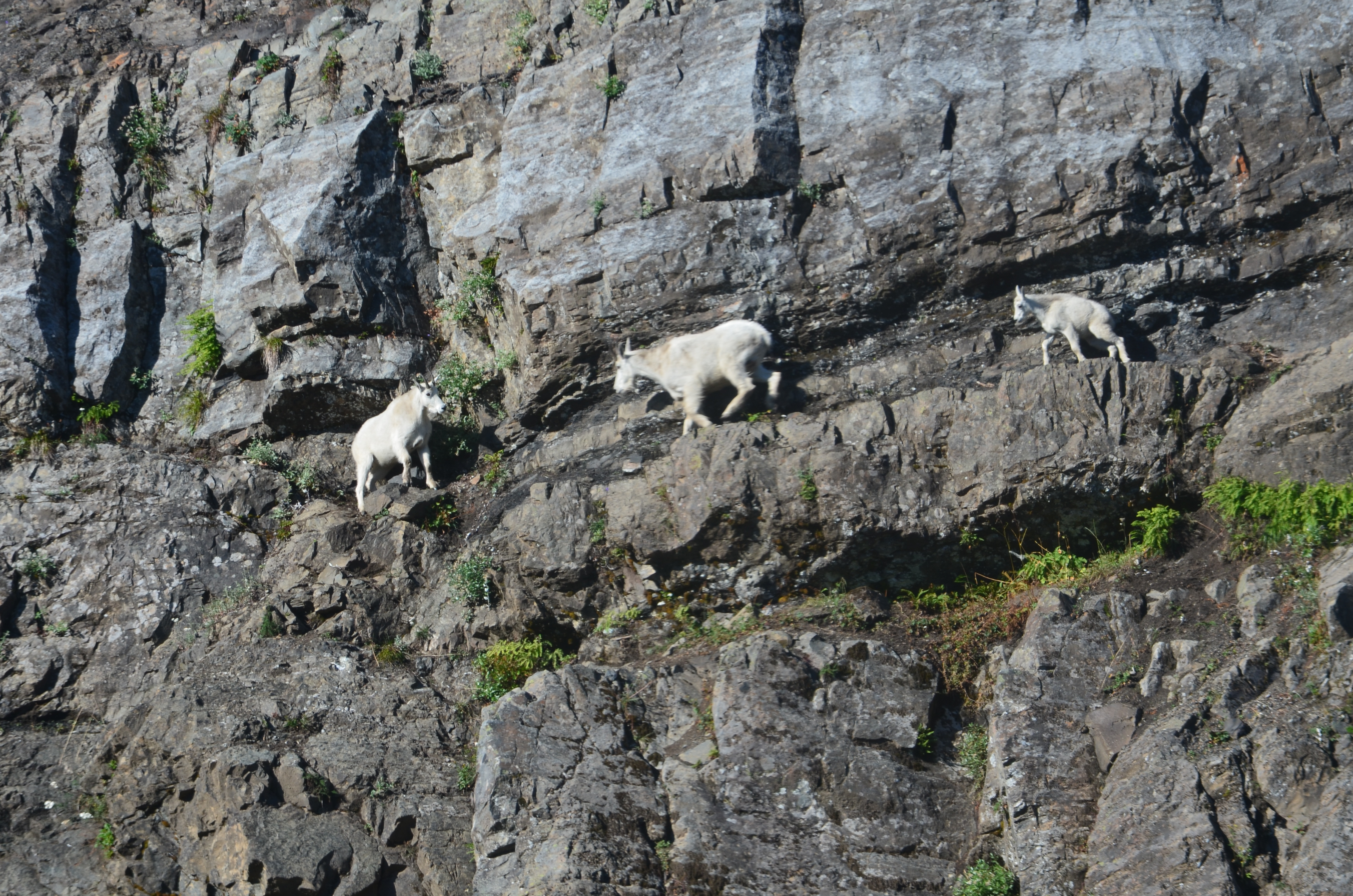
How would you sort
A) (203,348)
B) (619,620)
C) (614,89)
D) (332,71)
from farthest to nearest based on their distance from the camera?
(332,71)
(203,348)
(614,89)
(619,620)

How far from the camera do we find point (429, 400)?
14.4m

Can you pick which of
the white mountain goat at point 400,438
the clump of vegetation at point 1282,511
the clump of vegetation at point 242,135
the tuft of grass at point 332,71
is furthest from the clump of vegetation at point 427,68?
the clump of vegetation at point 1282,511

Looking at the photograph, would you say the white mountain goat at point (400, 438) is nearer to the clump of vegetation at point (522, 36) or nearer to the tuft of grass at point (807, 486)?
the tuft of grass at point (807, 486)

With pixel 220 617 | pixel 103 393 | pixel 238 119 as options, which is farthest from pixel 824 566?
pixel 238 119

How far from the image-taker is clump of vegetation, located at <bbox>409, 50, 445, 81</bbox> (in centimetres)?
1808

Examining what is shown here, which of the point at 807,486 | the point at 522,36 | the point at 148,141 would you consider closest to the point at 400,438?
the point at 807,486

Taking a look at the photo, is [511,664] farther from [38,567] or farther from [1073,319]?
[1073,319]

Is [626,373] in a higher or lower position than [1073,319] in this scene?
higher

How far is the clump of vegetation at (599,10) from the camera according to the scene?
16891 mm

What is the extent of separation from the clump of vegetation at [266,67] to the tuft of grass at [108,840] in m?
13.8

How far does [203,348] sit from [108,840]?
321 inches

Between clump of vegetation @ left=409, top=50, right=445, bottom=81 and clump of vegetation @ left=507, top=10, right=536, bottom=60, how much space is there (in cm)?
133

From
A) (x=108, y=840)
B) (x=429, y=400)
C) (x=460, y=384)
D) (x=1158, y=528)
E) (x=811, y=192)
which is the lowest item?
(x=108, y=840)

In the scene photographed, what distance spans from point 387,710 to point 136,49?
15.8m
